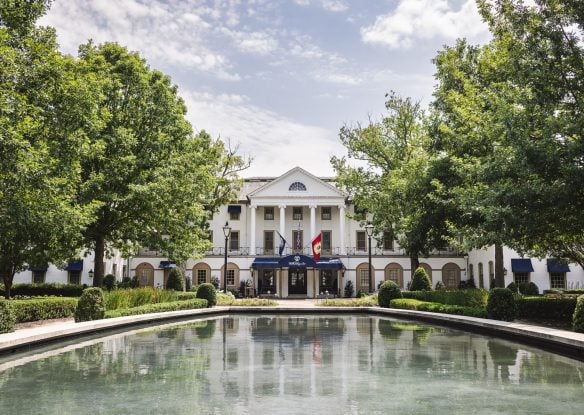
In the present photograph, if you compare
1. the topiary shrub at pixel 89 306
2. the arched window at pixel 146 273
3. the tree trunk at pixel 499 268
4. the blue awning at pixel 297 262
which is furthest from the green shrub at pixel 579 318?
the arched window at pixel 146 273

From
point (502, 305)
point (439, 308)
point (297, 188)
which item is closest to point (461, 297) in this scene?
point (439, 308)

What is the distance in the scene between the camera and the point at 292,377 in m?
8.82

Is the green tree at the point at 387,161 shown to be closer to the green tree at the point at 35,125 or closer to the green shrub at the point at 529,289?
the green shrub at the point at 529,289

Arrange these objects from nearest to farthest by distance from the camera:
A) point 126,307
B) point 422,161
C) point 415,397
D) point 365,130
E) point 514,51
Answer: point 415,397 → point 514,51 → point 126,307 → point 422,161 → point 365,130

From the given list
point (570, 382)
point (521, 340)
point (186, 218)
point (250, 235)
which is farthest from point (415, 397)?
point (250, 235)

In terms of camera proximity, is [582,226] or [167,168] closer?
[582,226]

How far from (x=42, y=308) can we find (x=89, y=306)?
185 cm

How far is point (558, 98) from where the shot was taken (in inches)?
558

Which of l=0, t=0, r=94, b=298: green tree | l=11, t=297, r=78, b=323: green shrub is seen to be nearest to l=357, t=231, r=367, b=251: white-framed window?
l=11, t=297, r=78, b=323: green shrub

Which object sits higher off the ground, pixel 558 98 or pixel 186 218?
pixel 558 98

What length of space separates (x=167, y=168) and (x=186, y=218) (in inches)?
137

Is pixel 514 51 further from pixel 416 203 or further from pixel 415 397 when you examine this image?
pixel 415 397

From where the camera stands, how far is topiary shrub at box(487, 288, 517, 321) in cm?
1714

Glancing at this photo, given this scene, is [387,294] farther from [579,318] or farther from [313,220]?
[313,220]
